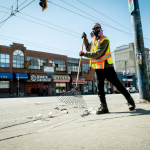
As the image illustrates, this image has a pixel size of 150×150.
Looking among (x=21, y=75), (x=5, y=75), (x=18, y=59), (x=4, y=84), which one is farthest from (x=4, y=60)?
(x=4, y=84)

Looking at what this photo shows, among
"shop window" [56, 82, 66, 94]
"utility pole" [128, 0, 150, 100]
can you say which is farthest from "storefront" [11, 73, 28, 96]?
"utility pole" [128, 0, 150, 100]

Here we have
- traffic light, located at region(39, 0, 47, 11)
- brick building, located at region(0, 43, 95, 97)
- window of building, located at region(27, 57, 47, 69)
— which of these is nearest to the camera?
traffic light, located at region(39, 0, 47, 11)

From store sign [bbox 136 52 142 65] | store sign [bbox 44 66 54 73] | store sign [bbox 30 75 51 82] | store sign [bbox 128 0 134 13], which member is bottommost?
store sign [bbox 136 52 142 65]

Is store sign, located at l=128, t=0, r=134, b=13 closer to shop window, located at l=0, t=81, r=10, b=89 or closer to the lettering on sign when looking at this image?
shop window, located at l=0, t=81, r=10, b=89

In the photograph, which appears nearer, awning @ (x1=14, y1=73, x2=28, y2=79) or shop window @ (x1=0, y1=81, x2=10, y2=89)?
shop window @ (x1=0, y1=81, x2=10, y2=89)

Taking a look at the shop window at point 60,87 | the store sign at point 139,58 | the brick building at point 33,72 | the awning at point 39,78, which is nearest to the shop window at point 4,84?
the brick building at point 33,72

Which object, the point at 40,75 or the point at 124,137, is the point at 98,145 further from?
the point at 40,75

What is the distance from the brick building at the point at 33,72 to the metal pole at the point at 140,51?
2245 cm

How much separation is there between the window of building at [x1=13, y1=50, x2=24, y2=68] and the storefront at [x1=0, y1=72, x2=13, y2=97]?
7.75 feet

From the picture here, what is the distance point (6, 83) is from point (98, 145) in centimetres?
2762

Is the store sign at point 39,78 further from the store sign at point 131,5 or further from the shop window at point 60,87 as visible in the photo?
the store sign at point 131,5

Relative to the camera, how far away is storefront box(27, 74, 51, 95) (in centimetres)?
2936

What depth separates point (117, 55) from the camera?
190 ft

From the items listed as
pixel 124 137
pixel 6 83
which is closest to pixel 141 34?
pixel 124 137
